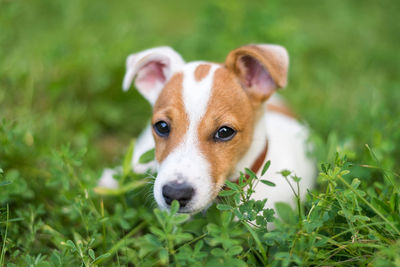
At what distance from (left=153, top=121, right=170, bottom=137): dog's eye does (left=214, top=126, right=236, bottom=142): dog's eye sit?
387 mm

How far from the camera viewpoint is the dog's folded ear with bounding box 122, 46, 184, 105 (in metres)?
3.35

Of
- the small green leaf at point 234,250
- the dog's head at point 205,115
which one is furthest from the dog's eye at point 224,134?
the small green leaf at point 234,250

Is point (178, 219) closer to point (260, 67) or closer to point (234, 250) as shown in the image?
point (234, 250)

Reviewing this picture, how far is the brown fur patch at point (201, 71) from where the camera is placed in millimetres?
3096

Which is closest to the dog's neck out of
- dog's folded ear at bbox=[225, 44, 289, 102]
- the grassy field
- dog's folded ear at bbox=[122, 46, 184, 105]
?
dog's folded ear at bbox=[225, 44, 289, 102]

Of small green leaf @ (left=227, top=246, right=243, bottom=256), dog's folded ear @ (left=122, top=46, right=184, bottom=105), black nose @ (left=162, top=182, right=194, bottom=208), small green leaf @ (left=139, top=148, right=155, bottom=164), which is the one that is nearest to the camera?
small green leaf @ (left=227, top=246, right=243, bottom=256)

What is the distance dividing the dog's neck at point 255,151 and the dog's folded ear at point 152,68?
879mm

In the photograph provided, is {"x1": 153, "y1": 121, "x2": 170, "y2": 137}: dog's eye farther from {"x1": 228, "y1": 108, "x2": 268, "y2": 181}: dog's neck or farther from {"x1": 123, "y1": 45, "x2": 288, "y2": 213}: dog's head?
{"x1": 228, "y1": 108, "x2": 268, "y2": 181}: dog's neck

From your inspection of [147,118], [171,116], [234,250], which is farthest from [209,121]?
[147,118]

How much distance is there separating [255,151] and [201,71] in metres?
0.78

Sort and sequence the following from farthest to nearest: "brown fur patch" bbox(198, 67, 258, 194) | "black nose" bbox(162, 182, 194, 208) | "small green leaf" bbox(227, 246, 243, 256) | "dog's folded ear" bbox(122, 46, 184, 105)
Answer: "dog's folded ear" bbox(122, 46, 184, 105), "brown fur patch" bbox(198, 67, 258, 194), "black nose" bbox(162, 182, 194, 208), "small green leaf" bbox(227, 246, 243, 256)

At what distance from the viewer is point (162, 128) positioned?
3.07 meters

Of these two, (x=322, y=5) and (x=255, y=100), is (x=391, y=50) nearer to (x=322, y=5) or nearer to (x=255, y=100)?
(x=322, y=5)

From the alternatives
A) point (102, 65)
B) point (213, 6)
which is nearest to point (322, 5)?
point (213, 6)
